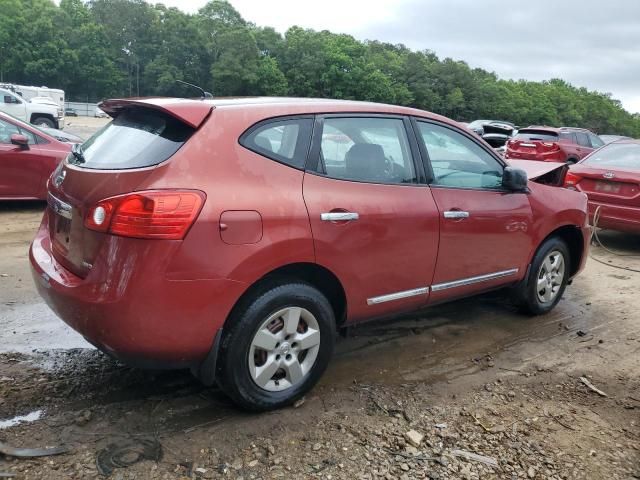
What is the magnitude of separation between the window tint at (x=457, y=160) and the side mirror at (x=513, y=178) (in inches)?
2.9

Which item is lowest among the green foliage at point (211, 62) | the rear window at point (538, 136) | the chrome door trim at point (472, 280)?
the chrome door trim at point (472, 280)

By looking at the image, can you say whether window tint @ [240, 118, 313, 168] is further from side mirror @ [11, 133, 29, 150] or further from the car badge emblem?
side mirror @ [11, 133, 29, 150]

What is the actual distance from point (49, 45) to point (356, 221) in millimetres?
74446

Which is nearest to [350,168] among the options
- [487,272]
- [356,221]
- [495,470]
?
[356,221]

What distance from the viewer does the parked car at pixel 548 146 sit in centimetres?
1727

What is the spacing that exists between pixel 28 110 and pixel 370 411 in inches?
879

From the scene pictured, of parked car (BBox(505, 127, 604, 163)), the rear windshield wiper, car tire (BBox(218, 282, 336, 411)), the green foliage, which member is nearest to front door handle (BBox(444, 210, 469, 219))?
car tire (BBox(218, 282, 336, 411))

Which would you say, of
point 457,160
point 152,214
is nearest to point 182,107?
point 152,214

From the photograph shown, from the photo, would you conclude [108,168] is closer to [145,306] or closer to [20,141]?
[145,306]

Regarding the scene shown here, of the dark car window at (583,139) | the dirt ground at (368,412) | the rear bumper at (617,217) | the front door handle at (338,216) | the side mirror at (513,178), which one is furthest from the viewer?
the dark car window at (583,139)

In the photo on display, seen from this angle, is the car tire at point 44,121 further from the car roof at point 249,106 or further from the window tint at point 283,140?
the window tint at point 283,140

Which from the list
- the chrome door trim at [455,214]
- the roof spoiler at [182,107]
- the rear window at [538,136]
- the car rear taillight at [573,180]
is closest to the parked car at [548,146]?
the rear window at [538,136]

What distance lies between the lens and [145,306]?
102 inches

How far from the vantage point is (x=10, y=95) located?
21484 millimetres
